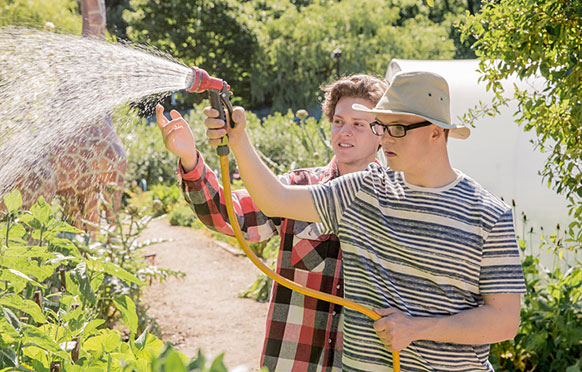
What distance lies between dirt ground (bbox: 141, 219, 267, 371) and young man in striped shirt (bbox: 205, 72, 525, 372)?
193cm

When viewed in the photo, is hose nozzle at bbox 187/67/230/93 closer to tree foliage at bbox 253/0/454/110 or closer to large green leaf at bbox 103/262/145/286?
large green leaf at bbox 103/262/145/286

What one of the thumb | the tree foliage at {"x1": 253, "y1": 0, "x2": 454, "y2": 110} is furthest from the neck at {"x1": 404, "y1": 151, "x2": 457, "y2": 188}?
the tree foliage at {"x1": 253, "y1": 0, "x2": 454, "y2": 110}

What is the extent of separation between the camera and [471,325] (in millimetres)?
1546

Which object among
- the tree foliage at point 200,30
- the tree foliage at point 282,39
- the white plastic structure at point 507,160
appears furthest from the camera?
the tree foliage at point 200,30

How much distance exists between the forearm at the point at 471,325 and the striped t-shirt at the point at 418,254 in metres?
0.04

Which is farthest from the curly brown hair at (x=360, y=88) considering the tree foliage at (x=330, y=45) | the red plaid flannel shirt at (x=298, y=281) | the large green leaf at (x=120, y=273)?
the tree foliage at (x=330, y=45)

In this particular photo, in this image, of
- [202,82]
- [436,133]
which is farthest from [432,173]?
[202,82]

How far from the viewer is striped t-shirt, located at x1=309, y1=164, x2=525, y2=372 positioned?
1.57 meters

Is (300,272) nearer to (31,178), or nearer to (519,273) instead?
(519,273)

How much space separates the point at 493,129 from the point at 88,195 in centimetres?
264

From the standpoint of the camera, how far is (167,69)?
199 cm

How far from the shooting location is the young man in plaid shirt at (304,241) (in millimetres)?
1956

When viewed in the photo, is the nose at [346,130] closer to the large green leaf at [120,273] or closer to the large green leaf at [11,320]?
the large green leaf at [120,273]

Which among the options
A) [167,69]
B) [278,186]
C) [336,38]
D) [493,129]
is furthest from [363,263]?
[336,38]
